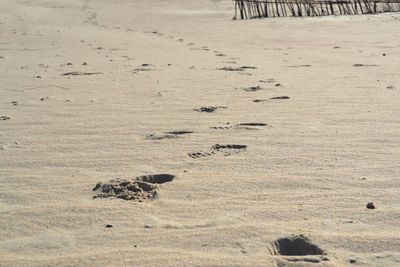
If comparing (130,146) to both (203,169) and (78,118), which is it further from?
(78,118)

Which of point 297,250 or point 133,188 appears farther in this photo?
point 133,188

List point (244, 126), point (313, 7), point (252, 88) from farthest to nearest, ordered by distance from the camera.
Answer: point (313, 7) < point (252, 88) < point (244, 126)

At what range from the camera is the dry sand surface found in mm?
1978

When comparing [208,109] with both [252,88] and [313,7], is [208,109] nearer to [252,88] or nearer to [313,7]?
[252,88]

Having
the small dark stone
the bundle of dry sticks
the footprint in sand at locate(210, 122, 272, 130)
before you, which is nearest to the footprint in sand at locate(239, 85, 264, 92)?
the footprint in sand at locate(210, 122, 272, 130)

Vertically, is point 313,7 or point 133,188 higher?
point 133,188

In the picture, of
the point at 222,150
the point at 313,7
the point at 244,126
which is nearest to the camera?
the point at 222,150

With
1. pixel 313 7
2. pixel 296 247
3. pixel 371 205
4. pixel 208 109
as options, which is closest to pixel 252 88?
pixel 208 109

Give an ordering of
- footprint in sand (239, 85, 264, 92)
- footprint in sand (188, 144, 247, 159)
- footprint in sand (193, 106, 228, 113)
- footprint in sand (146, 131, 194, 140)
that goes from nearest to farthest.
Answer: footprint in sand (188, 144, 247, 159) < footprint in sand (146, 131, 194, 140) < footprint in sand (193, 106, 228, 113) < footprint in sand (239, 85, 264, 92)

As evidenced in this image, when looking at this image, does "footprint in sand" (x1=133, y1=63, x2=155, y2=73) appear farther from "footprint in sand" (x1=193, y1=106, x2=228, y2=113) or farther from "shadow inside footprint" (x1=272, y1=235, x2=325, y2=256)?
"shadow inside footprint" (x1=272, y1=235, x2=325, y2=256)

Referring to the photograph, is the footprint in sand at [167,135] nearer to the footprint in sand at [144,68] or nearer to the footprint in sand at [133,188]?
the footprint in sand at [133,188]

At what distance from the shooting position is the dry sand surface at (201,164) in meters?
1.98

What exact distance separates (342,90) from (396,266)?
309 centimetres

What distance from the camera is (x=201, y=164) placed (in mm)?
2900
